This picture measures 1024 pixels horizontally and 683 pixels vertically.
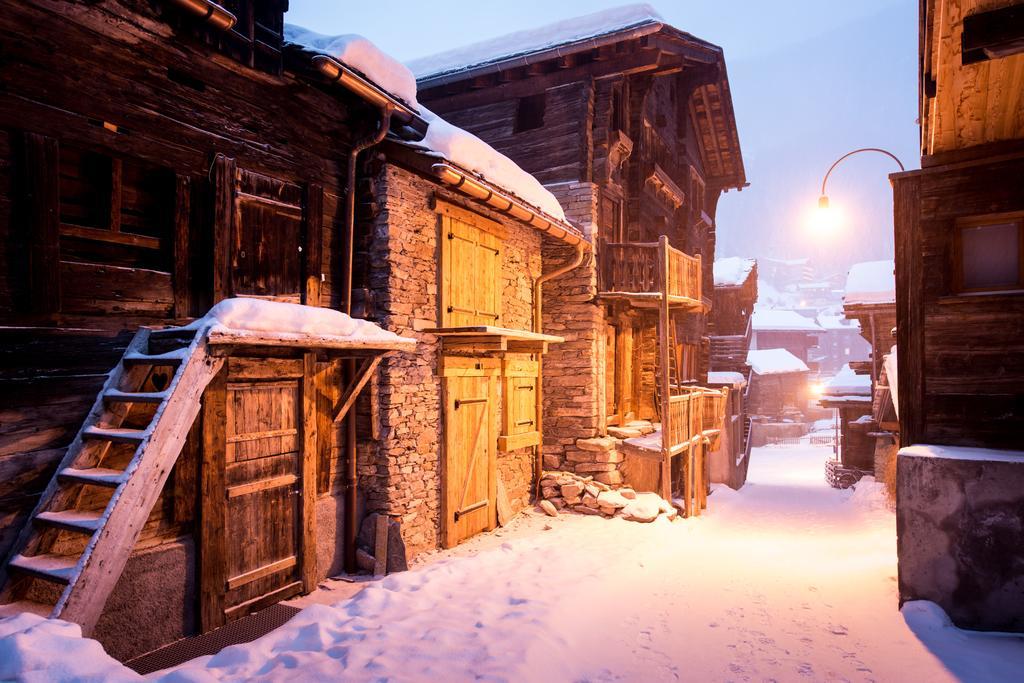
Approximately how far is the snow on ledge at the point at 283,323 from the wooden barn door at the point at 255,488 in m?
0.95

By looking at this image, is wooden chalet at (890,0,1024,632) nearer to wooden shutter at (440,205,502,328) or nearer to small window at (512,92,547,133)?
wooden shutter at (440,205,502,328)

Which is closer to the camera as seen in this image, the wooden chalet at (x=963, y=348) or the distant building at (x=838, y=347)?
the wooden chalet at (x=963, y=348)

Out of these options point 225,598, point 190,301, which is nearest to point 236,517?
point 225,598

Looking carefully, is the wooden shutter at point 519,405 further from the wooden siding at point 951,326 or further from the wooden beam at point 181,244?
the wooden siding at point 951,326

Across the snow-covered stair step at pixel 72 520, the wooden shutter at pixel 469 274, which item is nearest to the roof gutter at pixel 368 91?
the wooden shutter at pixel 469 274

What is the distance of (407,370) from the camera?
24.5 ft

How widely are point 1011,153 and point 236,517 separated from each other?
8.79 metres

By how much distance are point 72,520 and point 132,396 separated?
0.87 meters

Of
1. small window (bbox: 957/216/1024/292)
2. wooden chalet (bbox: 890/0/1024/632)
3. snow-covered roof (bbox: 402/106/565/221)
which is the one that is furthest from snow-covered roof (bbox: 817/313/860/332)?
wooden chalet (bbox: 890/0/1024/632)

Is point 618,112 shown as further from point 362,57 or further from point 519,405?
point 362,57

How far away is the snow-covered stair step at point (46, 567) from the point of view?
3.37m

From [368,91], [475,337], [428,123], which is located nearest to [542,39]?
[428,123]

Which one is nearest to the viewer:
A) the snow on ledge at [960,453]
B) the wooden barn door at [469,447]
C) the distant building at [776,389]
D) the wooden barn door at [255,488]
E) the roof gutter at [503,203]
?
the wooden barn door at [255,488]

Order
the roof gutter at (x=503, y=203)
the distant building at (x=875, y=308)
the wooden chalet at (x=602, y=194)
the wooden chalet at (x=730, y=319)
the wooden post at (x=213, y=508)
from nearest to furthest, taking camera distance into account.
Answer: the wooden post at (x=213, y=508)
the roof gutter at (x=503, y=203)
the wooden chalet at (x=602, y=194)
the distant building at (x=875, y=308)
the wooden chalet at (x=730, y=319)
